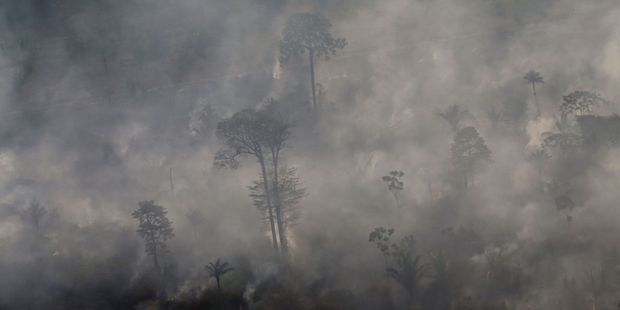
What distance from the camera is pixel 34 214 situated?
7362 centimetres

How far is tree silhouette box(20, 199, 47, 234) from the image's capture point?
242ft

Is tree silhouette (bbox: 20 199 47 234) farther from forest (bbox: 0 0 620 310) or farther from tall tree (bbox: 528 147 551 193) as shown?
tall tree (bbox: 528 147 551 193)

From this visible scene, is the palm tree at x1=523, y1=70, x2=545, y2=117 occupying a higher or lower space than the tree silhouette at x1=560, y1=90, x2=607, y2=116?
higher

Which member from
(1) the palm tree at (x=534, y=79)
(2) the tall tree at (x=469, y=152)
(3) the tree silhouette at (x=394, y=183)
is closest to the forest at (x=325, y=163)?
(2) the tall tree at (x=469, y=152)

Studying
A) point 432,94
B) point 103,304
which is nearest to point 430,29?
point 432,94

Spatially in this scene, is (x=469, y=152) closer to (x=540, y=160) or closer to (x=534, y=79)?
(x=540, y=160)

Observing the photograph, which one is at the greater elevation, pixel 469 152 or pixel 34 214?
pixel 34 214

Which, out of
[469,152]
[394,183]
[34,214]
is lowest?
[394,183]

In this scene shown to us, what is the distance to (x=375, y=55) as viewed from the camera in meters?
101

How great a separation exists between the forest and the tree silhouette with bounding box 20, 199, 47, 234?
1.38ft

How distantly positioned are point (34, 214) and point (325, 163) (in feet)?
157

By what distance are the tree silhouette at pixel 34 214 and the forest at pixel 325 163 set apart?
1.38 feet

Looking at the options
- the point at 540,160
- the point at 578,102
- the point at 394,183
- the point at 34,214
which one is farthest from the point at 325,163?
the point at 34,214

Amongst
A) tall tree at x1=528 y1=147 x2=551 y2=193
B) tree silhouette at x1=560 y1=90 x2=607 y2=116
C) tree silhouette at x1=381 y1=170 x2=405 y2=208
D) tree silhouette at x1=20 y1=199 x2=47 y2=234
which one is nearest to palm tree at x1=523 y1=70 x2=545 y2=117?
tree silhouette at x1=560 y1=90 x2=607 y2=116
